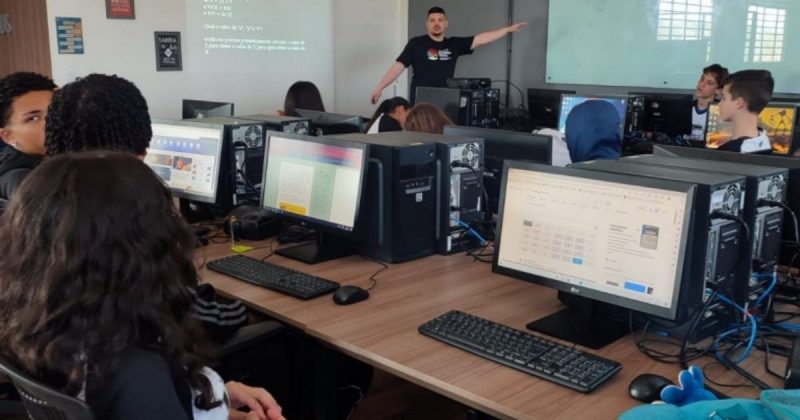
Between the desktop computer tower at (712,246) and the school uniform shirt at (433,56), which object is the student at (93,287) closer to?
the desktop computer tower at (712,246)

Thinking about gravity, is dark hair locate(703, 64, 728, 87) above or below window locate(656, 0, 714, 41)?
below

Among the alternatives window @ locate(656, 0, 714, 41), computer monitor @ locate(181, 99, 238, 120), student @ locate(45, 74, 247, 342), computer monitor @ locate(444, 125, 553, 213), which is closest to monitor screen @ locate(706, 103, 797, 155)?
window @ locate(656, 0, 714, 41)

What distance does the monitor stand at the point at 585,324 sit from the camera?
1.76m

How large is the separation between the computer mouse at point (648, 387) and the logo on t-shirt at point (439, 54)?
506 cm

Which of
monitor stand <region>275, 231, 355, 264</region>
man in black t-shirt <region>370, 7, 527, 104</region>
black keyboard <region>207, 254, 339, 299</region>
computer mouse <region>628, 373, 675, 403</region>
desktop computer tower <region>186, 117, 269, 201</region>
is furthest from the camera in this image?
man in black t-shirt <region>370, 7, 527, 104</region>

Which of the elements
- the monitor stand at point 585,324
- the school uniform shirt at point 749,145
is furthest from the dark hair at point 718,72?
the monitor stand at point 585,324

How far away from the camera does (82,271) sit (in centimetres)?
108

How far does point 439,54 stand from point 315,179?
4087 millimetres

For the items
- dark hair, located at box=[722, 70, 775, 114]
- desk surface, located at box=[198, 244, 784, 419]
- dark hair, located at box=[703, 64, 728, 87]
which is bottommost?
desk surface, located at box=[198, 244, 784, 419]

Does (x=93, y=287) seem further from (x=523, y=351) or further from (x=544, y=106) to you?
(x=544, y=106)

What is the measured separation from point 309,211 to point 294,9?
4.39m

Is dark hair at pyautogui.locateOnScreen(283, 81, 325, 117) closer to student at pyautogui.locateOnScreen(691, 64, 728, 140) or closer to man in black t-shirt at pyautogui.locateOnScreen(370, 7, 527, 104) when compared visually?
man in black t-shirt at pyautogui.locateOnScreen(370, 7, 527, 104)

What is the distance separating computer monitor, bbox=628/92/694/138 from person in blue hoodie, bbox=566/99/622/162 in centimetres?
210

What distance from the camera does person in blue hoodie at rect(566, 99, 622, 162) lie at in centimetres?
320
